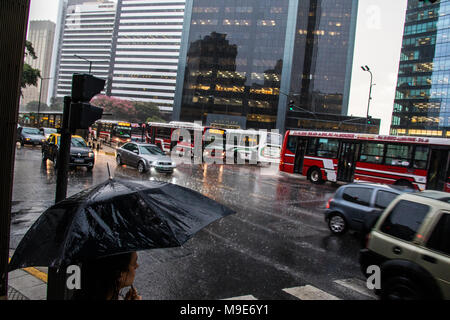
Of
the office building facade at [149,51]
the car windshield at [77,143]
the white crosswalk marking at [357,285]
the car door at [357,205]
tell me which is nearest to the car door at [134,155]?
the car windshield at [77,143]

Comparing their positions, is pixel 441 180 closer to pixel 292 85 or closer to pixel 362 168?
pixel 362 168

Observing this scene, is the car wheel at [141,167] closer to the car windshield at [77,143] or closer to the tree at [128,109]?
the car windshield at [77,143]

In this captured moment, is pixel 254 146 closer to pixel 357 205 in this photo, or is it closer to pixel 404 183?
pixel 404 183

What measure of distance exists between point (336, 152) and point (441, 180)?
219 inches

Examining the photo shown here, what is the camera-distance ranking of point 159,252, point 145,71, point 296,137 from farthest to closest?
point 145,71 < point 296,137 < point 159,252

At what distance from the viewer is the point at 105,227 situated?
8.50 feet

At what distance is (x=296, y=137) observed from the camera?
20906 mm

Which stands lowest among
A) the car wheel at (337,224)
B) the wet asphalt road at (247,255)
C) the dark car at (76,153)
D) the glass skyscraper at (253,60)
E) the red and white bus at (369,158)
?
the wet asphalt road at (247,255)

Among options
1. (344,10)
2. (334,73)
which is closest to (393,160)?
(334,73)

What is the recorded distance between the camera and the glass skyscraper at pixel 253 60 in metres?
84.1

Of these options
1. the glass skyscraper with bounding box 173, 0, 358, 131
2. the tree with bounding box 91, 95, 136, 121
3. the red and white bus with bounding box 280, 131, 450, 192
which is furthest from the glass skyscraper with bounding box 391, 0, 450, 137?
the tree with bounding box 91, 95, 136, 121

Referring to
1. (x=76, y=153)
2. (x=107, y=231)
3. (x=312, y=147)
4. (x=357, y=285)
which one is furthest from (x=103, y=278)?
(x=312, y=147)

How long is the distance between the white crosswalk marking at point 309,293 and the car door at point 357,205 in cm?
365

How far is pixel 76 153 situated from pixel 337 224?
44.6 feet
